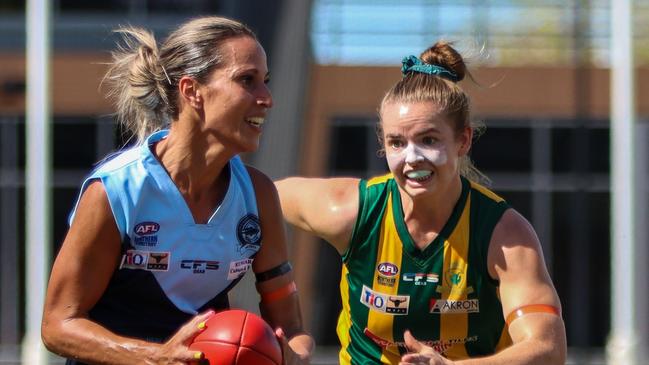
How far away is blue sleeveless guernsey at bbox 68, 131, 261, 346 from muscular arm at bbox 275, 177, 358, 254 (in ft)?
1.43

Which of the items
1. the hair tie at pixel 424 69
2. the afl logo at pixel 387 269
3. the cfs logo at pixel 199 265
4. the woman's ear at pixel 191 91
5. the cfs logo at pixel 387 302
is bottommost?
the cfs logo at pixel 387 302

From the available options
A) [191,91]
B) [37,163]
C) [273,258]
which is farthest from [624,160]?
[191,91]

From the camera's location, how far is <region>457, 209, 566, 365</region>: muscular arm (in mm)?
4223

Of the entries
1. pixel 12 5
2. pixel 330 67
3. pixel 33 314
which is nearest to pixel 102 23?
pixel 12 5

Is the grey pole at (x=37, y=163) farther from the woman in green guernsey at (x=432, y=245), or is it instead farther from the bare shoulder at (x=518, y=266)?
the bare shoulder at (x=518, y=266)

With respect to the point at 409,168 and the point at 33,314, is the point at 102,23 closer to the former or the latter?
the point at 33,314

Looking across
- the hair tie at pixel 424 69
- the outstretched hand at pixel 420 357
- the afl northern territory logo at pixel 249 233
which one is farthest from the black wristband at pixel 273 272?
the hair tie at pixel 424 69

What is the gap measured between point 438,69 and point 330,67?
12.1 metres

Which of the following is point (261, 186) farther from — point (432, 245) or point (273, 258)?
point (432, 245)

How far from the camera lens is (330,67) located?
16594 mm

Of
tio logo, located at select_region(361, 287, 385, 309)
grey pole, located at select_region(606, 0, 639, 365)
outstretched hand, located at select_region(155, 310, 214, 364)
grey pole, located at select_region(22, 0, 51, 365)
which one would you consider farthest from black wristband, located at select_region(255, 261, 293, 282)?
grey pole, located at select_region(606, 0, 639, 365)

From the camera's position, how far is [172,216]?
13.5 feet

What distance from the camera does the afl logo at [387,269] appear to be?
454 centimetres

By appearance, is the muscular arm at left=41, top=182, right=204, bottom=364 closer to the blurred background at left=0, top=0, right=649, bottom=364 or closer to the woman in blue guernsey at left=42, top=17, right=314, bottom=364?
the woman in blue guernsey at left=42, top=17, right=314, bottom=364
